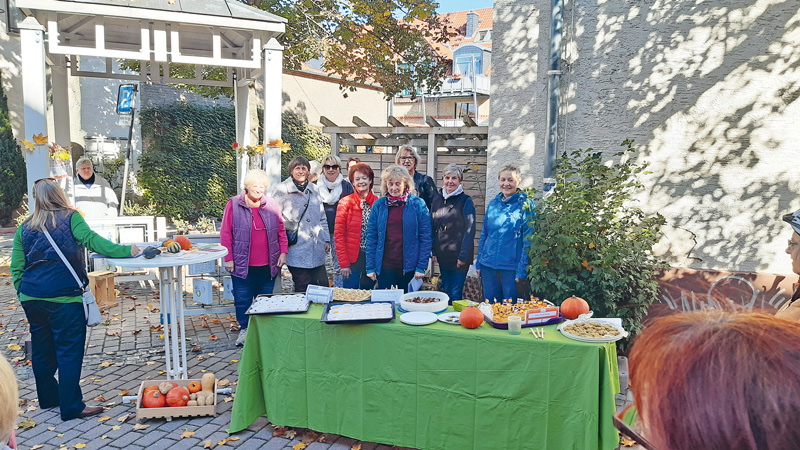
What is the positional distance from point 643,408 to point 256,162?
6.67 metres

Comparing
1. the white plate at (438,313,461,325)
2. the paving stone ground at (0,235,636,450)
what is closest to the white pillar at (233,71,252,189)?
the paving stone ground at (0,235,636,450)

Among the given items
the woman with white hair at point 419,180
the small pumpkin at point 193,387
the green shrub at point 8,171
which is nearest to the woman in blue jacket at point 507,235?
the woman with white hair at point 419,180

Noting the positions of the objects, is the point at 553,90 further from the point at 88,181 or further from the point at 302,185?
the point at 88,181

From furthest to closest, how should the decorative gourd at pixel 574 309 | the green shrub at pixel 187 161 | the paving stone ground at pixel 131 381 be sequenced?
the green shrub at pixel 187 161, the paving stone ground at pixel 131 381, the decorative gourd at pixel 574 309

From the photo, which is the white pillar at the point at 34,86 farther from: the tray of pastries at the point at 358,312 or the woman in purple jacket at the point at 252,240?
the tray of pastries at the point at 358,312

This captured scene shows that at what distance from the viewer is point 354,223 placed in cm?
587

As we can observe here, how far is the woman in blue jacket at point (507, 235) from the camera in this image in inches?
199

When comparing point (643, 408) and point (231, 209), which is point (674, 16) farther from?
point (643, 408)

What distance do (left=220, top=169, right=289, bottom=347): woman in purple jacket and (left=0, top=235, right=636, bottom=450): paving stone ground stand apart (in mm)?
689

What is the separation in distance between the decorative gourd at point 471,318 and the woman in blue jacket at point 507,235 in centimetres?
153

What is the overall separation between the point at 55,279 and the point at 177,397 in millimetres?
1257

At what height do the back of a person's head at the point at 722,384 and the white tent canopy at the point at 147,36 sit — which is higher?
the white tent canopy at the point at 147,36

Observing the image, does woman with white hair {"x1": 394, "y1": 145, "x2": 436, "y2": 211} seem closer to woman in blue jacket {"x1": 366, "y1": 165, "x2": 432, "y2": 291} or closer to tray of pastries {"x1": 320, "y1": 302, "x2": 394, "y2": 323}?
woman in blue jacket {"x1": 366, "y1": 165, "x2": 432, "y2": 291}

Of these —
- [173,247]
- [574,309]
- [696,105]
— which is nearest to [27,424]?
[173,247]
